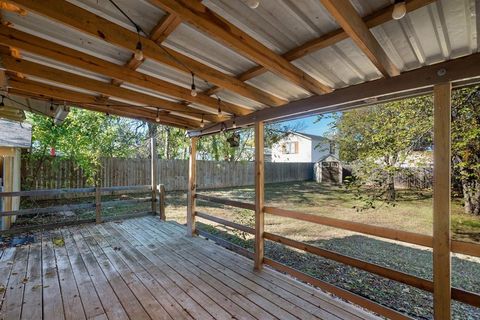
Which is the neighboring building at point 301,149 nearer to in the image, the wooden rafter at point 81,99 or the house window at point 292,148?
the house window at point 292,148

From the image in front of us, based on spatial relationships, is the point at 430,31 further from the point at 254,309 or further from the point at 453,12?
the point at 254,309

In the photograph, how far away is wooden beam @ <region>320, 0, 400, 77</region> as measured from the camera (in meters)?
1.21

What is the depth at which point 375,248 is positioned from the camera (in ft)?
14.6

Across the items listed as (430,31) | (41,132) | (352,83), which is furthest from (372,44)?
(41,132)

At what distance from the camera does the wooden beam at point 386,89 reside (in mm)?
1659

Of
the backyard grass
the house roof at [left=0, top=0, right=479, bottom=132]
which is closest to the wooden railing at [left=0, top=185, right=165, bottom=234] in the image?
the backyard grass

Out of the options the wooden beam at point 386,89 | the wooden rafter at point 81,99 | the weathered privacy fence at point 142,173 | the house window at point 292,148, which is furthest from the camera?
the house window at point 292,148

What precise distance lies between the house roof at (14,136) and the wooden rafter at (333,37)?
5.06 metres

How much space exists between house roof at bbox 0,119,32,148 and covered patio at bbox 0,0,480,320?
152cm

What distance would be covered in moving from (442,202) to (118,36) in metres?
2.61

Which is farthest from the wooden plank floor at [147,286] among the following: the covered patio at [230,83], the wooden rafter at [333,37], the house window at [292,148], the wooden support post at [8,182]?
the house window at [292,148]

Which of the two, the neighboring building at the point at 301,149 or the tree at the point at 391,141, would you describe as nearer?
A: the tree at the point at 391,141

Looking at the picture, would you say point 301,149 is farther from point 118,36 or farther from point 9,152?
point 118,36

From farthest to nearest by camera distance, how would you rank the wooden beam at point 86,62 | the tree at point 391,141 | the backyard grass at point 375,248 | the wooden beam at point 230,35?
the tree at point 391,141 < the backyard grass at point 375,248 < the wooden beam at point 86,62 < the wooden beam at point 230,35
